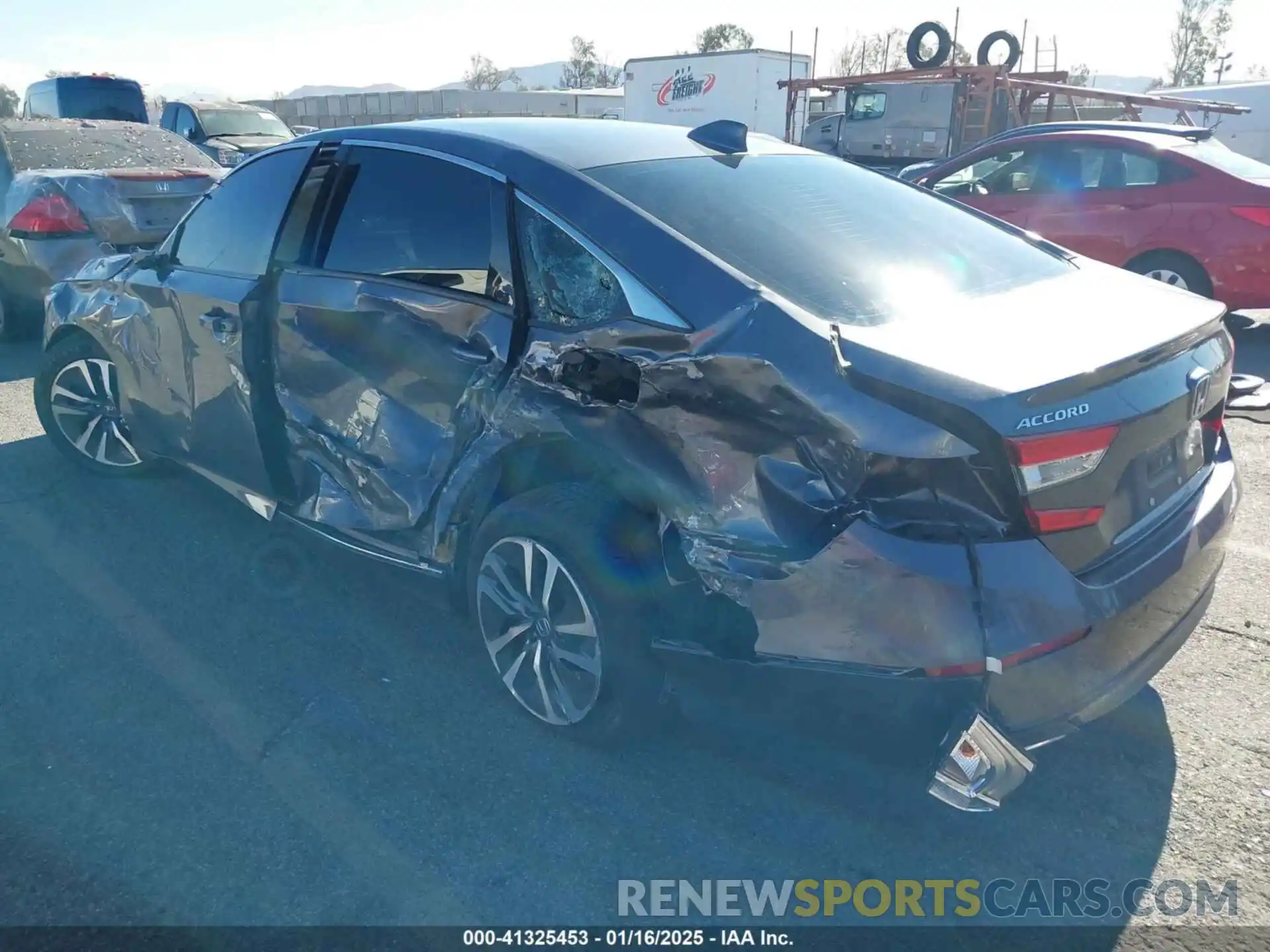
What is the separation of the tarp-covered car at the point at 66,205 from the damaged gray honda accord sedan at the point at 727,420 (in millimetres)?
3959

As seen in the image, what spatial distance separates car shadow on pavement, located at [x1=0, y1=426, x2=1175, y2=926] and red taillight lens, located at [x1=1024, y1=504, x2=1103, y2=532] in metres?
0.62

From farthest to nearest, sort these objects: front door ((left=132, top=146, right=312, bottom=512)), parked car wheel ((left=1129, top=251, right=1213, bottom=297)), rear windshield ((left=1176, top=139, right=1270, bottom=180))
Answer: parked car wheel ((left=1129, top=251, right=1213, bottom=297)) < rear windshield ((left=1176, top=139, right=1270, bottom=180)) < front door ((left=132, top=146, right=312, bottom=512))

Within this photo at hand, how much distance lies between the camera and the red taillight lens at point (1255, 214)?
23.2ft

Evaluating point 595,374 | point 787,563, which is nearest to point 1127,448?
point 787,563

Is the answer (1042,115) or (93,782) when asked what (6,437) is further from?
(1042,115)

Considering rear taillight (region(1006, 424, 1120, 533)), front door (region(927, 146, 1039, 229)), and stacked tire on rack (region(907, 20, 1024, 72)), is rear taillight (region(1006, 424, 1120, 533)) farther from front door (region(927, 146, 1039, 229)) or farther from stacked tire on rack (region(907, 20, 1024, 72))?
stacked tire on rack (region(907, 20, 1024, 72))

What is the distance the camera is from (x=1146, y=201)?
7602 mm

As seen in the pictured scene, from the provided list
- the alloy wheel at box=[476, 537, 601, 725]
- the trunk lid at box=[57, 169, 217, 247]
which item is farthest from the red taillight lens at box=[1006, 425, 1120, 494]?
the trunk lid at box=[57, 169, 217, 247]

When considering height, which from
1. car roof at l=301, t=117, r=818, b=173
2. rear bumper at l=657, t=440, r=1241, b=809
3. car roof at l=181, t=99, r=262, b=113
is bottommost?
rear bumper at l=657, t=440, r=1241, b=809

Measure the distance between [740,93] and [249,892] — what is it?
80.8 feet

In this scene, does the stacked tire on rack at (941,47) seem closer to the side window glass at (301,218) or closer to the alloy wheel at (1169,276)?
the alloy wheel at (1169,276)

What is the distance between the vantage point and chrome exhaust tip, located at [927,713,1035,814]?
218 centimetres

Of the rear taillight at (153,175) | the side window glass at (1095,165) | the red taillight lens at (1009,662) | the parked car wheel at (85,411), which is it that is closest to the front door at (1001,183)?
the side window glass at (1095,165)

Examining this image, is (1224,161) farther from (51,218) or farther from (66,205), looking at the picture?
(51,218)
